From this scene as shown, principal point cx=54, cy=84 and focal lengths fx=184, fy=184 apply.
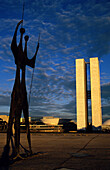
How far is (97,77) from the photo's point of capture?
86812mm

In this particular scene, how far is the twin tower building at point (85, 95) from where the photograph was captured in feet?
268

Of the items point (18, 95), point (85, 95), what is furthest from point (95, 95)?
point (18, 95)

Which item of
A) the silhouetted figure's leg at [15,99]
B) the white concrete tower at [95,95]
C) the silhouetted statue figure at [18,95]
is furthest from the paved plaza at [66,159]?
the white concrete tower at [95,95]

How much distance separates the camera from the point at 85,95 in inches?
3428

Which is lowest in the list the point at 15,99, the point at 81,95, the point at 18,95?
the point at 15,99

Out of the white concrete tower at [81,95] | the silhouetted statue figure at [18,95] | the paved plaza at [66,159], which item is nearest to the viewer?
the paved plaza at [66,159]

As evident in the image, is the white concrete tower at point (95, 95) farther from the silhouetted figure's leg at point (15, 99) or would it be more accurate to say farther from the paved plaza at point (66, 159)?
the silhouetted figure's leg at point (15, 99)

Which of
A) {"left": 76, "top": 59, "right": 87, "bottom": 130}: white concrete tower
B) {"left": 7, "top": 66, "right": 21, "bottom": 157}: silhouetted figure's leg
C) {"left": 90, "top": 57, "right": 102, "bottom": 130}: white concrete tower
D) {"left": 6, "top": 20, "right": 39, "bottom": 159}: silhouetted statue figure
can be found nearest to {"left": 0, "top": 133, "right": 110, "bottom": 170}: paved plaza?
{"left": 6, "top": 20, "right": 39, "bottom": 159}: silhouetted statue figure

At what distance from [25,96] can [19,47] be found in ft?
6.89

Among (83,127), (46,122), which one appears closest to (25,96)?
(83,127)

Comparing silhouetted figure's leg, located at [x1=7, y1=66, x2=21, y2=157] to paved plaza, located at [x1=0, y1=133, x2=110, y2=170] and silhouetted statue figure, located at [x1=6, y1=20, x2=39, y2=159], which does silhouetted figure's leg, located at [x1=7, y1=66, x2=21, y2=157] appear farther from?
paved plaza, located at [x1=0, y1=133, x2=110, y2=170]

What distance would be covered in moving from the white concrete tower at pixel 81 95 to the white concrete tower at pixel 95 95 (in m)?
3.76

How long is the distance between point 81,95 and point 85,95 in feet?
9.73

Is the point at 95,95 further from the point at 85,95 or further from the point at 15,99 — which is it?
the point at 15,99
